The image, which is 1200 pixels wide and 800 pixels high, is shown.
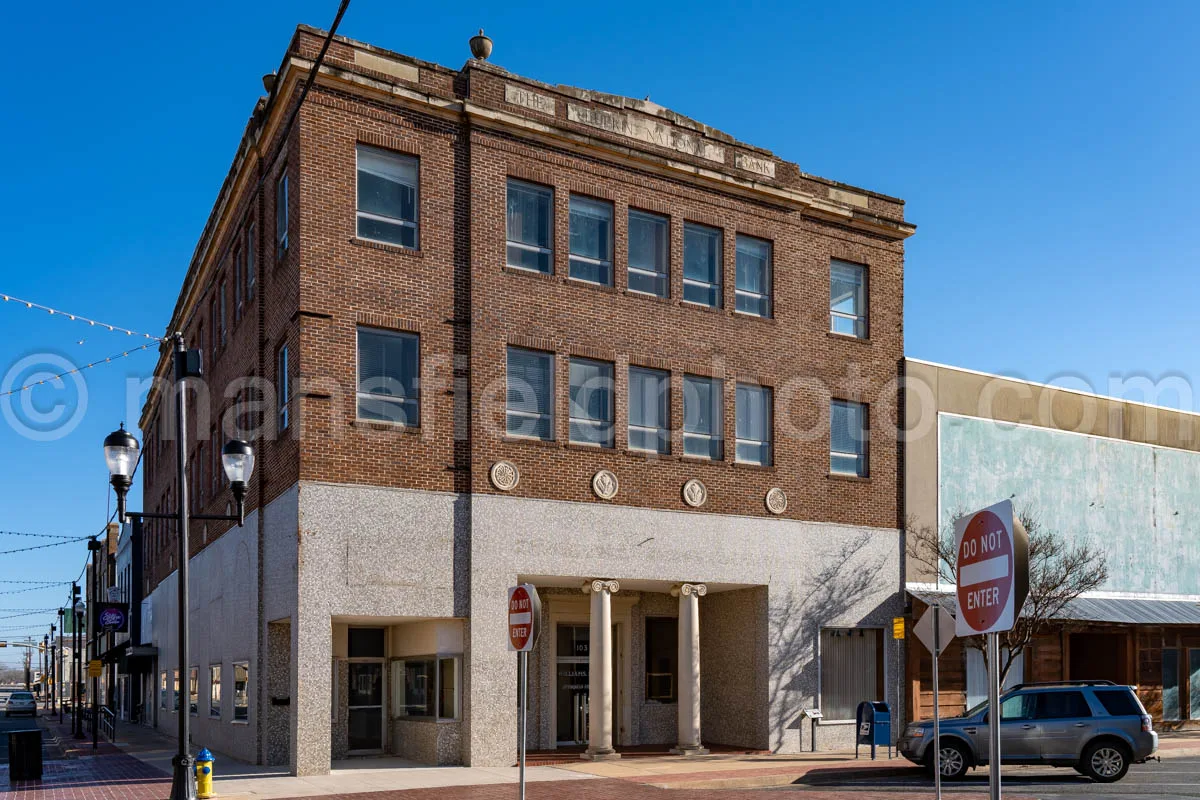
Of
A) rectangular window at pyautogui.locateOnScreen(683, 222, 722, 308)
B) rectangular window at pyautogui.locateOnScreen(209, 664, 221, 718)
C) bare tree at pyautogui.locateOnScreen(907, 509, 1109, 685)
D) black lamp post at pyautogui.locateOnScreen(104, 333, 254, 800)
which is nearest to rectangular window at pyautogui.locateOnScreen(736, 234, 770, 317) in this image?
rectangular window at pyautogui.locateOnScreen(683, 222, 722, 308)

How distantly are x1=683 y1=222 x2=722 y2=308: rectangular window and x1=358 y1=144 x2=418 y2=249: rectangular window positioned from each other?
249 inches

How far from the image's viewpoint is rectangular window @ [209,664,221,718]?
26844 millimetres

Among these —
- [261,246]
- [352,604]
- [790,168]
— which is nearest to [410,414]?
[352,604]

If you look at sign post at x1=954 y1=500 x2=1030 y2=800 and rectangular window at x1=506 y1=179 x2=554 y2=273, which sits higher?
rectangular window at x1=506 y1=179 x2=554 y2=273

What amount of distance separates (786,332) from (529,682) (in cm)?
955

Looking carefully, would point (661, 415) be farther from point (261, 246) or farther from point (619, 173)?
point (261, 246)

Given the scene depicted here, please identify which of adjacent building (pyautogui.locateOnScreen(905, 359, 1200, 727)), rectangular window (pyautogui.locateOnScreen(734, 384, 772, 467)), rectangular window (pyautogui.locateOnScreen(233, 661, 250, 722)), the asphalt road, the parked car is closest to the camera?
the asphalt road

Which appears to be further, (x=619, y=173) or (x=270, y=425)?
(x=619, y=173)

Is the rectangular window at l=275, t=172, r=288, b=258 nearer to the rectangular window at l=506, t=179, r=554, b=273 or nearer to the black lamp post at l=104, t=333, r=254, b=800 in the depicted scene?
the rectangular window at l=506, t=179, r=554, b=273

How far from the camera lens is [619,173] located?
2494 cm

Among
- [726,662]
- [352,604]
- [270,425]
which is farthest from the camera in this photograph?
[726,662]

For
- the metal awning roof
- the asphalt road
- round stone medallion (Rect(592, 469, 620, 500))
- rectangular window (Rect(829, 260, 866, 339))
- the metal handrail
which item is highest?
rectangular window (Rect(829, 260, 866, 339))

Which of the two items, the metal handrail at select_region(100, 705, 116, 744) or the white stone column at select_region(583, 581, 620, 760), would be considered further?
the metal handrail at select_region(100, 705, 116, 744)

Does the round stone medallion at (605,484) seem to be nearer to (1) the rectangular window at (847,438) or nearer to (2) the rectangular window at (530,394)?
(2) the rectangular window at (530,394)
